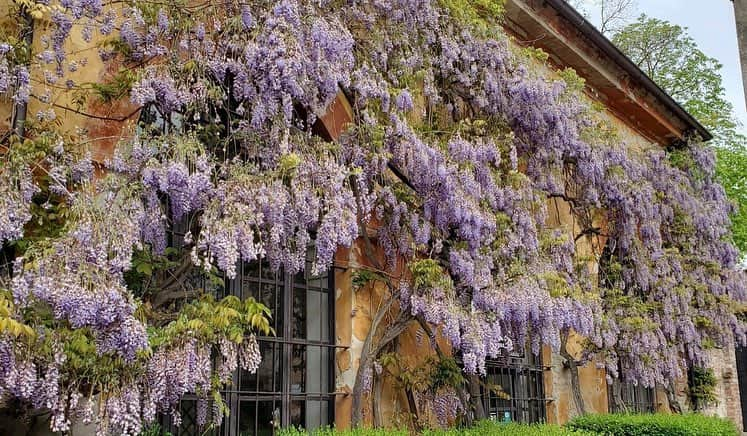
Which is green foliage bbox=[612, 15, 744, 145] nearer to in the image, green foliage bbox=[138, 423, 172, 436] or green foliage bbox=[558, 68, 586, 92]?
green foliage bbox=[558, 68, 586, 92]

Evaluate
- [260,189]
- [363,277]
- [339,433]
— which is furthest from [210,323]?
[363,277]

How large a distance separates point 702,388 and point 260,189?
10.5 metres

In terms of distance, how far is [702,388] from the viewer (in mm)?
12375

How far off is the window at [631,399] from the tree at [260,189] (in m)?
1.63

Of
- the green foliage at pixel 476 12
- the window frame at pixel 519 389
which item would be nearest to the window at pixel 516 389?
the window frame at pixel 519 389

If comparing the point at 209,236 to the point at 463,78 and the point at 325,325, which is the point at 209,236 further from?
the point at 463,78

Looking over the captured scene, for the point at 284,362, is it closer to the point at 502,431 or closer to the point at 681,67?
the point at 502,431

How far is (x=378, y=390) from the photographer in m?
6.36

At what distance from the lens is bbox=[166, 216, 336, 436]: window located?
5473mm

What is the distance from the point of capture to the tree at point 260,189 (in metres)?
3.59

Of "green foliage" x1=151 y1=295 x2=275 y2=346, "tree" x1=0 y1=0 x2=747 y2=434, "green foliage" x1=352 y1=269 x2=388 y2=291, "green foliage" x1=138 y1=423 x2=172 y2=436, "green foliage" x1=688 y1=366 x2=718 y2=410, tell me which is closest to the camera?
"tree" x1=0 y1=0 x2=747 y2=434

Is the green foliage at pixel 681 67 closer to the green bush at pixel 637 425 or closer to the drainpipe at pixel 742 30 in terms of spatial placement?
the green bush at pixel 637 425

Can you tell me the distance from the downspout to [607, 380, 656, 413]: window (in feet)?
26.4

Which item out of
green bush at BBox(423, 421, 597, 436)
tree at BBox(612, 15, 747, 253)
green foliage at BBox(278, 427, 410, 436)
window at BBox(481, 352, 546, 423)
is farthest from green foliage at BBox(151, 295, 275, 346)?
tree at BBox(612, 15, 747, 253)
